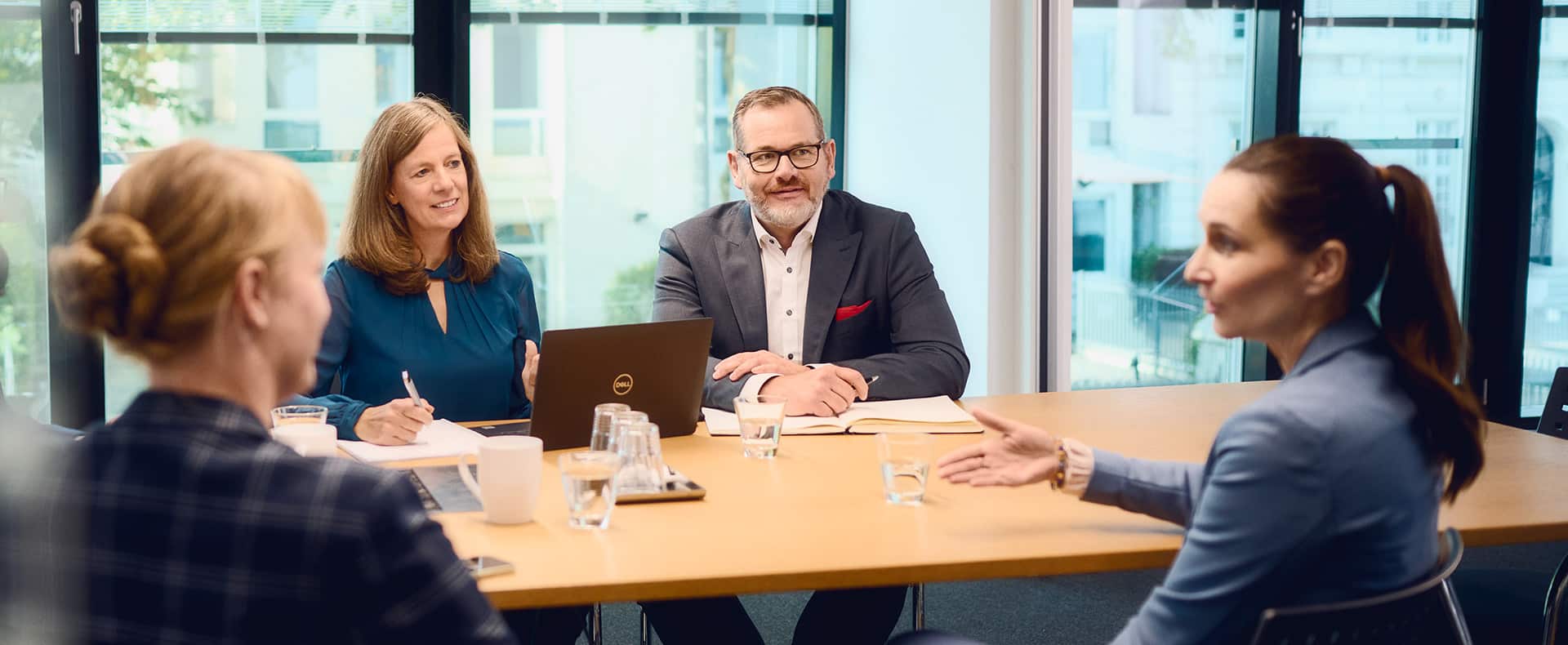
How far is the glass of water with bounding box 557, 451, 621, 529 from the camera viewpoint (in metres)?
1.67

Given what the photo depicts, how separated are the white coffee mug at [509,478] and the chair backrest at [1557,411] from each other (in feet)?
6.51

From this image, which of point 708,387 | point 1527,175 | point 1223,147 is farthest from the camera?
point 1527,175

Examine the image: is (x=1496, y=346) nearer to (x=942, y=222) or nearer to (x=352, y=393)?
(x=942, y=222)

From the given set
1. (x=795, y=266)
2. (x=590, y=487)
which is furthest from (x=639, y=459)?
(x=795, y=266)


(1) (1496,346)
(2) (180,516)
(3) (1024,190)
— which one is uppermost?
(3) (1024,190)

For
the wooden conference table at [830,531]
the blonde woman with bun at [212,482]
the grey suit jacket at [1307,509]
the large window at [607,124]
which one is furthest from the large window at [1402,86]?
the blonde woman with bun at [212,482]

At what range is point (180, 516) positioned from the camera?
A: 1.00 m

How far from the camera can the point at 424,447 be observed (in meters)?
2.15

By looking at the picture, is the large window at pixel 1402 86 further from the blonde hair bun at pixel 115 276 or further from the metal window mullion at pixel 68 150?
the blonde hair bun at pixel 115 276

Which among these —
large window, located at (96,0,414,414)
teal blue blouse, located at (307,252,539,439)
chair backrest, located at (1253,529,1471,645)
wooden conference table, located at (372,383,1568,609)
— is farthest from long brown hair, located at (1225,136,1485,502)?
large window, located at (96,0,414,414)

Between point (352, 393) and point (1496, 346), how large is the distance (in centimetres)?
468

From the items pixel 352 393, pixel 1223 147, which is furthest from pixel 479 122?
pixel 1223 147

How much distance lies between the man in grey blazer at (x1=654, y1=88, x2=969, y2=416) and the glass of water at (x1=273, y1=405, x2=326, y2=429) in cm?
95

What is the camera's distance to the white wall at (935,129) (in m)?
4.06
